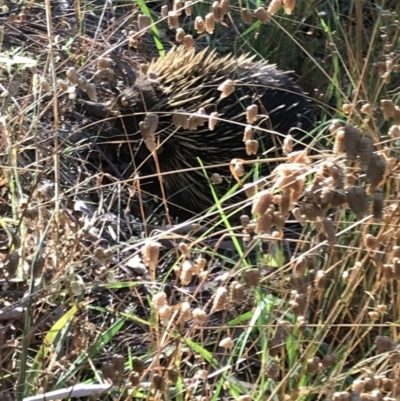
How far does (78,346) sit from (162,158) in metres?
1.34

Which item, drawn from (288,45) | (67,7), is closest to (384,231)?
(288,45)

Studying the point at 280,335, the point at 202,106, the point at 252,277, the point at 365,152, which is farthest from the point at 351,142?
the point at 202,106

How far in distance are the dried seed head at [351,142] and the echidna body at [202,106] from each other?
1.46 metres

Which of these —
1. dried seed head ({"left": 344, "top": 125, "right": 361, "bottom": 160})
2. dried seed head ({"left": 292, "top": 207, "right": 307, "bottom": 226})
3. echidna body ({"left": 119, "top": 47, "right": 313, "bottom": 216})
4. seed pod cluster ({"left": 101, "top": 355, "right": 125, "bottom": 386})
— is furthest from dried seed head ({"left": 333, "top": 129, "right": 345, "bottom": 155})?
echidna body ({"left": 119, "top": 47, "right": 313, "bottom": 216})

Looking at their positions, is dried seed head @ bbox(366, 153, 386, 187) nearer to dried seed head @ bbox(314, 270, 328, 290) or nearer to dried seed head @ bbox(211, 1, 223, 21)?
dried seed head @ bbox(314, 270, 328, 290)

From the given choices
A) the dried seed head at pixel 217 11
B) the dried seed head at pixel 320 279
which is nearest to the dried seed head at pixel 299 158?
the dried seed head at pixel 320 279

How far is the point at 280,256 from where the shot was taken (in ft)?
4.76

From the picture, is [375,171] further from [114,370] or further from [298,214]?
[114,370]

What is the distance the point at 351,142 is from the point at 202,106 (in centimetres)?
151

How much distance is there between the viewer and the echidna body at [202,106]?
93.3 inches

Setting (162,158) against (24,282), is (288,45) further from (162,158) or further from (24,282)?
(24,282)

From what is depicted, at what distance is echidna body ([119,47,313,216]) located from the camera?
2.37 metres

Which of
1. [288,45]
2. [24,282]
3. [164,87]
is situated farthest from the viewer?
[288,45]

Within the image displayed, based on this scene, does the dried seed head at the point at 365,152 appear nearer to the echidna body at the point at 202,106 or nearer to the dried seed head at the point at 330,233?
the dried seed head at the point at 330,233
